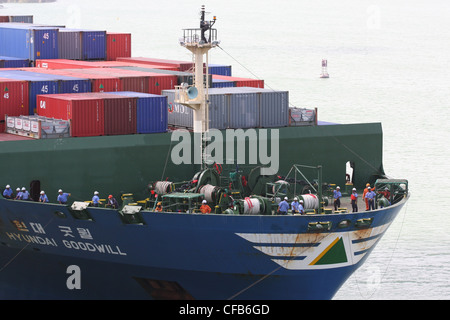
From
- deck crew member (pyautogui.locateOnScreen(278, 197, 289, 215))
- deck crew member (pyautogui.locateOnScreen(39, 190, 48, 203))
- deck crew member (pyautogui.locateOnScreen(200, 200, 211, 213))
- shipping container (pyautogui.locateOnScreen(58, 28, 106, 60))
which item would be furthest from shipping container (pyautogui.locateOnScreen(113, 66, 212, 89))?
deck crew member (pyautogui.locateOnScreen(39, 190, 48, 203))

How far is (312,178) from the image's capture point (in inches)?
1473

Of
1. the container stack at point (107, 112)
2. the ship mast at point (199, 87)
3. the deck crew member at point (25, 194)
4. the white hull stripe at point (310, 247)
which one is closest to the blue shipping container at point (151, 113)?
the container stack at point (107, 112)

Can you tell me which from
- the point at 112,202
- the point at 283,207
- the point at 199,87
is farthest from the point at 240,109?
the point at 112,202

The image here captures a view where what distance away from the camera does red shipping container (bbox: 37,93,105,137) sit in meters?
34.4

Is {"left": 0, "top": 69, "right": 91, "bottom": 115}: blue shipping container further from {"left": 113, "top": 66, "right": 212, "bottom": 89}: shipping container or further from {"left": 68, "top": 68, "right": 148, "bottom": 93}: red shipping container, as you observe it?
{"left": 113, "top": 66, "right": 212, "bottom": 89}: shipping container

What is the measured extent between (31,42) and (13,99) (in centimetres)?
1186

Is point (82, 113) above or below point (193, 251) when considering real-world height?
above

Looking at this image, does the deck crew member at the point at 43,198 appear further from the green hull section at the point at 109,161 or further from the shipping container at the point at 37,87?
the shipping container at the point at 37,87

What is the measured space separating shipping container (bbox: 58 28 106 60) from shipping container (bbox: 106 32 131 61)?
2.51 feet

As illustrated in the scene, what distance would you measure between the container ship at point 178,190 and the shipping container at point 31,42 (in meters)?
7.68

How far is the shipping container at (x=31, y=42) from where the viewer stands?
48094mm

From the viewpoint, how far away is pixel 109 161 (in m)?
34.1

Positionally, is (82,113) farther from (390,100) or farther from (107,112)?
(390,100)
